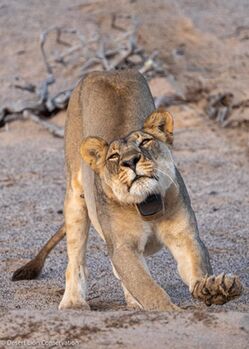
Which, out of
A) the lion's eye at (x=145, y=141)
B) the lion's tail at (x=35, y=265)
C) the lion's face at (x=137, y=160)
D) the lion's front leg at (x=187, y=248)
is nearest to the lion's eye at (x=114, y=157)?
the lion's face at (x=137, y=160)

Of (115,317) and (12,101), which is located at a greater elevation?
(115,317)

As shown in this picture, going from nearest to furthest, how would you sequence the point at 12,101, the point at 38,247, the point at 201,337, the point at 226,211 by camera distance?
1. the point at 201,337
2. the point at 38,247
3. the point at 226,211
4. the point at 12,101

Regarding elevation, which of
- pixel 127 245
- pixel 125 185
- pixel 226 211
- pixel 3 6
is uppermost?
pixel 125 185

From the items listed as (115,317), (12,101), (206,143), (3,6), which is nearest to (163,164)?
(115,317)

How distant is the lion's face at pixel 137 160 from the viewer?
5676 mm

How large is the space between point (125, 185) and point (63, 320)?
1.00m

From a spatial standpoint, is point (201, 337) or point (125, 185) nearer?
point (201, 337)

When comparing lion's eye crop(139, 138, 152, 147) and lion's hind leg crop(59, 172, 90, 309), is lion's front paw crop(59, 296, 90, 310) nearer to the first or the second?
lion's hind leg crop(59, 172, 90, 309)

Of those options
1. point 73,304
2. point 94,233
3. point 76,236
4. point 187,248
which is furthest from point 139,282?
point 94,233

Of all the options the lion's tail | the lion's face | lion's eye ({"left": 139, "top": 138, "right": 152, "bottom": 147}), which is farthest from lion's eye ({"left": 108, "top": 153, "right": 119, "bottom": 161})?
the lion's tail

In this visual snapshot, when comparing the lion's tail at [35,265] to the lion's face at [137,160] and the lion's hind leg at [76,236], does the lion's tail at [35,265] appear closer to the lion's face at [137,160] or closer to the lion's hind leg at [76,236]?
the lion's hind leg at [76,236]

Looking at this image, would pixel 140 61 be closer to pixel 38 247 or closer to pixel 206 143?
pixel 206 143

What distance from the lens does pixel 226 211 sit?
959cm

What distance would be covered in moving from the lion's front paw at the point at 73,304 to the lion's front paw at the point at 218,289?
1.24m
